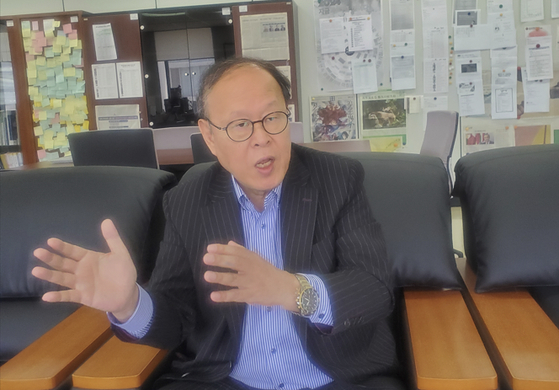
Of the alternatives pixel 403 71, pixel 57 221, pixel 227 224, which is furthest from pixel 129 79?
pixel 227 224

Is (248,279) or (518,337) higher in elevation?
(248,279)

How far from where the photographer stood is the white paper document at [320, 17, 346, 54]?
394cm

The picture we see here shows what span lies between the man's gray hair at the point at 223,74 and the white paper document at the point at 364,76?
3075mm

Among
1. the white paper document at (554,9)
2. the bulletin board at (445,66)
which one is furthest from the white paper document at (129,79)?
the white paper document at (554,9)

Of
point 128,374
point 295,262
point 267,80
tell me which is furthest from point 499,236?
point 128,374

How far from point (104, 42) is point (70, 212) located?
2983 mm

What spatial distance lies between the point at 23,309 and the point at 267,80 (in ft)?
3.70

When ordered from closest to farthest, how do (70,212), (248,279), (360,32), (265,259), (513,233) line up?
1. (248,279)
2. (265,259)
3. (513,233)
4. (70,212)
5. (360,32)

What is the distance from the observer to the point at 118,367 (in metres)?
1.03

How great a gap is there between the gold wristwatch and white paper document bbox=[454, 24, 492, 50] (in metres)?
3.56


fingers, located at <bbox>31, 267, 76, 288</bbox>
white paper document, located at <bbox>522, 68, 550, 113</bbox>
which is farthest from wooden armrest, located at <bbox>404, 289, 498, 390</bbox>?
white paper document, located at <bbox>522, 68, 550, 113</bbox>

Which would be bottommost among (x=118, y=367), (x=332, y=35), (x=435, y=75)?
(x=118, y=367)

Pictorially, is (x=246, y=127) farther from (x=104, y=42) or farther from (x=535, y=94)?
(x=535, y=94)

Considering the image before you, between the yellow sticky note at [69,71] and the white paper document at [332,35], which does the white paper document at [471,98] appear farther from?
the yellow sticky note at [69,71]
